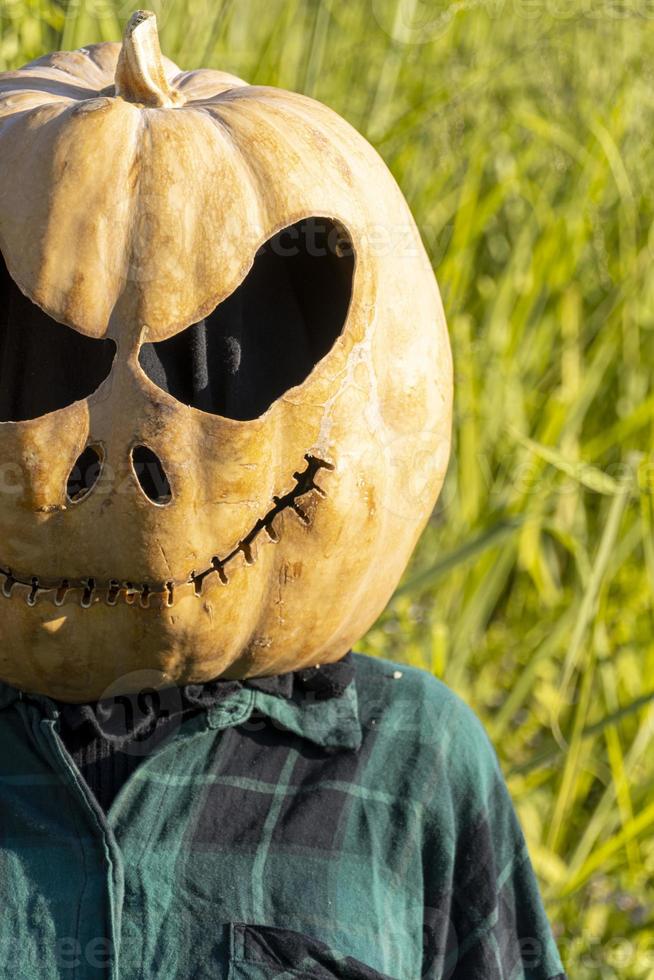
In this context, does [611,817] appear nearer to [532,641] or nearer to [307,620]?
[532,641]

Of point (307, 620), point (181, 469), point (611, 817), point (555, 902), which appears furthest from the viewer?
point (611, 817)

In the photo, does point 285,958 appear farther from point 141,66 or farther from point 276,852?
point 141,66

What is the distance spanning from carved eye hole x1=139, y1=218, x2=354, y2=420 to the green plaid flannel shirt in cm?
28

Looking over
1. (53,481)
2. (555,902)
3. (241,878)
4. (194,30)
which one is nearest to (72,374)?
(53,481)

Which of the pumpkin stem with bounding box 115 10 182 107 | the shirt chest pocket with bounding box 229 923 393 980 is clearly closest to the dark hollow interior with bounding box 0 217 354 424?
the pumpkin stem with bounding box 115 10 182 107

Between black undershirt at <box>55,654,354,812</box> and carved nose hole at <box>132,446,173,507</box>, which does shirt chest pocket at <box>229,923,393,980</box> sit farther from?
carved nose hole at <box>132,446,173,507</box>

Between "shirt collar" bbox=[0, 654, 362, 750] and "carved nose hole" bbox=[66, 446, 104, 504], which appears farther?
"shirt collar" bbox=[0, 654, 362, 750]

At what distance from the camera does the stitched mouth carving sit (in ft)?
3.43

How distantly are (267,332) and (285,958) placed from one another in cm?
54

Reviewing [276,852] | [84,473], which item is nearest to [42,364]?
[84,473]

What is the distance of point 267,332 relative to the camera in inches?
44.5

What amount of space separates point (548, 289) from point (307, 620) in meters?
1.38

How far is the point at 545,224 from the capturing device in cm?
231

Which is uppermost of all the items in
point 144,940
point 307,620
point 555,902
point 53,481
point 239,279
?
point 239,279
